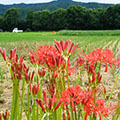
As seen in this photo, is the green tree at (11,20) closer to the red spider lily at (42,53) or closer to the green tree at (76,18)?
the green tree at (76,18)

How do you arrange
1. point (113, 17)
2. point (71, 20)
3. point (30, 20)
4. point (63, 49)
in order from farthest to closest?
point (30, 20), point (71, 20), point (113, 17), point (63, 49)

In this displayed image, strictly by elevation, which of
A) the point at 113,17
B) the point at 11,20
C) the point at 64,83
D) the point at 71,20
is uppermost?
the point at 64,83

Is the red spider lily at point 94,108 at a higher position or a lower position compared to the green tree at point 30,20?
higher

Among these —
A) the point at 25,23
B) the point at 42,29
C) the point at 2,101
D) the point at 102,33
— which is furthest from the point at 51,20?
the point at 2,101

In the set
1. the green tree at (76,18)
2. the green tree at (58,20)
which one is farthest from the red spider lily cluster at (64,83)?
the green tree at (58,20)

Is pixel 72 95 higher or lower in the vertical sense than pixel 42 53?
lower

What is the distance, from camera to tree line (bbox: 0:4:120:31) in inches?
2367

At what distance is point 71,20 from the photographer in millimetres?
62688

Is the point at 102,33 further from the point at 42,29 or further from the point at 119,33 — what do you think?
the point at 42,29

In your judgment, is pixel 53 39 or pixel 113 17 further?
pixel 113 17

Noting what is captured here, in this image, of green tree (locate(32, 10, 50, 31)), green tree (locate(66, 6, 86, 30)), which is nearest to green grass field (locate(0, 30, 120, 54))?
green tree (locate(66, 6, 86, 30))

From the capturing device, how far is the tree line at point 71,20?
6012 centimetres

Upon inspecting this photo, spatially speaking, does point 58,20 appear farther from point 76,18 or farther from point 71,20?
point 76,18

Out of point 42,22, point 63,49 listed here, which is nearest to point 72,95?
point 63,49
